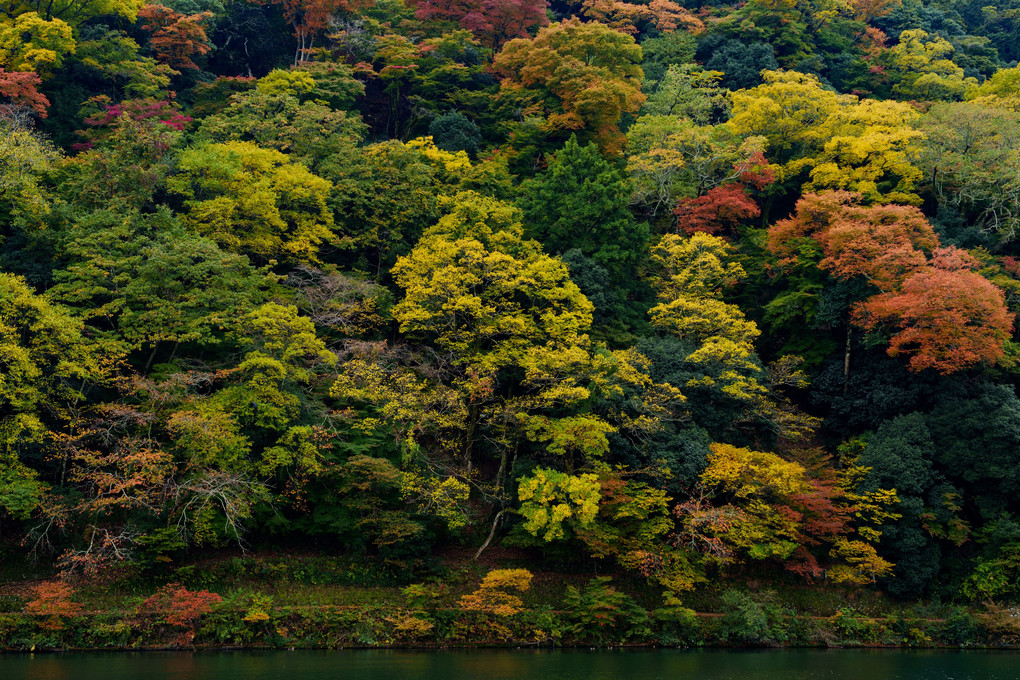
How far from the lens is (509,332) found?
101ft

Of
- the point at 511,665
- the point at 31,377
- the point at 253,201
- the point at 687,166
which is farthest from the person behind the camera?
the point at 687,166

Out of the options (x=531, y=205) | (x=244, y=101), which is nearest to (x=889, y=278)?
(x=531, y=205)

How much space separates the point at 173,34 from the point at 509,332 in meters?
31.5

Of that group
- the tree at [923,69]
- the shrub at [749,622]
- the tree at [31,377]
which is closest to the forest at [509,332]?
the tree at [31,377]

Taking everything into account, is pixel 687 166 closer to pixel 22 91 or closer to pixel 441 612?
pixel 441 612

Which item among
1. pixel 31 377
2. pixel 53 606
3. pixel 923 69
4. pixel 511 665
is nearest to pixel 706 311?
pixel 511 665

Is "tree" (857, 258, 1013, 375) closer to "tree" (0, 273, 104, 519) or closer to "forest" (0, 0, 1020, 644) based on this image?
"forest" (0, 0, 1020, 644)

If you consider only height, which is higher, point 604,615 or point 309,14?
point 309,14

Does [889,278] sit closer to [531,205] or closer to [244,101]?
[531,205]

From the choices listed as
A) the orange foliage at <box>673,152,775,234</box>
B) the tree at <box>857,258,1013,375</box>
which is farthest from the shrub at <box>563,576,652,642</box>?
the orange foliage at <box>673,152,775,234</box>

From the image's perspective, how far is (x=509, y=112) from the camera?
151 ft

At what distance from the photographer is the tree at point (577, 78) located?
43.6 metres

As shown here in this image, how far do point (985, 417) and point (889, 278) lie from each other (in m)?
6.48

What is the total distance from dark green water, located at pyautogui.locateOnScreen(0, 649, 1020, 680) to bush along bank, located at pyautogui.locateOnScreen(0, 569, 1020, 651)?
0.86 m
